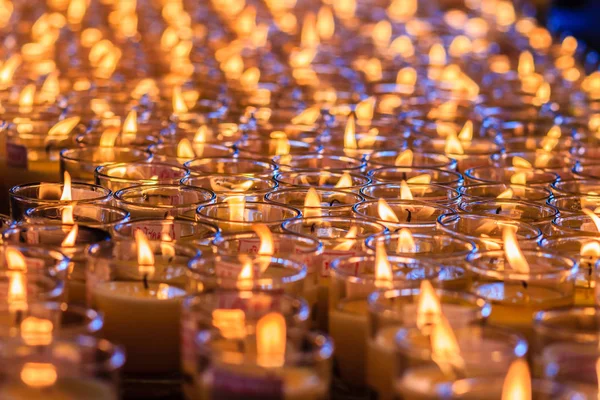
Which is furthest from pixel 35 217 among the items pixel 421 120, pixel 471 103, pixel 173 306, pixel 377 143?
pixel 471 103

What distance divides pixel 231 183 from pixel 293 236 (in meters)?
0.51

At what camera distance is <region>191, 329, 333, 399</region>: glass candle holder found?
1.24 meters

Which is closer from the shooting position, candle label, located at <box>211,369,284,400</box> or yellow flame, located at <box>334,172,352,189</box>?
candle label, located at <box>211,369,284,400</box>

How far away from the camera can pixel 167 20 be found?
5.64m

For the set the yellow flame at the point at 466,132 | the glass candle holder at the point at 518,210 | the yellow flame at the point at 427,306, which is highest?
the yellow flame at the point at 466,132

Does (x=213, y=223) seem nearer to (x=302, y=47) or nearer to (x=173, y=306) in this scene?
(x=173, y=306)

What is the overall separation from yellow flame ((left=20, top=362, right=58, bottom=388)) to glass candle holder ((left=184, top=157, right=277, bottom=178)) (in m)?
1.24

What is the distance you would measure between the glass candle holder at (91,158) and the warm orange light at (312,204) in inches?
22.2

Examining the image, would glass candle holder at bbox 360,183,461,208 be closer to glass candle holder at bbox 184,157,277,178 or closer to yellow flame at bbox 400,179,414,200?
yellow flame at bbox 400,179,414,200

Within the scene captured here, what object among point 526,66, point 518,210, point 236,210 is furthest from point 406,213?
point 526,66

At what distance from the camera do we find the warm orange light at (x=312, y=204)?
6.60 feet

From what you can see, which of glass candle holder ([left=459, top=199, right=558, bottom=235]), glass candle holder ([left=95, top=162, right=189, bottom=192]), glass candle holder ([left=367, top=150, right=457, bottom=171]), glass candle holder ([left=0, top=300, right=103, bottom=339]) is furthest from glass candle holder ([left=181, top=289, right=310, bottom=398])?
glass candle holder ([left=367, top=150, right=457, bottom=171])

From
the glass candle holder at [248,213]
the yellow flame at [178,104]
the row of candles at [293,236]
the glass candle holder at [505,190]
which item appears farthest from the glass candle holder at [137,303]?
the yellow flame at [178,104]

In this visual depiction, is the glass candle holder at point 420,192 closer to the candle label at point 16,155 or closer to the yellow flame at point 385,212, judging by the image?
the yellow flame at point 385,212
